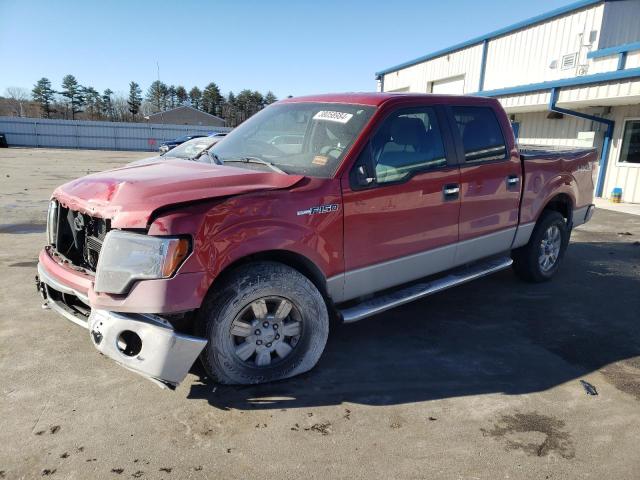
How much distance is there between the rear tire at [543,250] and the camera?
208 inches

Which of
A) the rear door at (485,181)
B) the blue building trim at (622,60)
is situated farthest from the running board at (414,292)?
the blue building trim at (622,60)

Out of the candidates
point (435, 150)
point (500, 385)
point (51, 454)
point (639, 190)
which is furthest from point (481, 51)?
point (51, 454)

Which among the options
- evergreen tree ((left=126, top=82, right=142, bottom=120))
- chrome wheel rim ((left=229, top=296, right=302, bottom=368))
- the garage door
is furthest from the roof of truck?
evergreen tree ((left=126, top=82, right=142, bottom=120))

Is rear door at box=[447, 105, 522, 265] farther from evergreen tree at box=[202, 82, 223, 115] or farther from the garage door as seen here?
evergreen tree at box=[202, 82, 223, 115]

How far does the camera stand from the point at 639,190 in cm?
1281

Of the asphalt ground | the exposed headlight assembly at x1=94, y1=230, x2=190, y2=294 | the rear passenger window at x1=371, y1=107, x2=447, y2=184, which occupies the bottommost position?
the asphalt ground

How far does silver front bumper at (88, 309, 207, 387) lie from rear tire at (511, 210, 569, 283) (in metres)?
4.12

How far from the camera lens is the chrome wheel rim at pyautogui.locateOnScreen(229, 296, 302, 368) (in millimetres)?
2986

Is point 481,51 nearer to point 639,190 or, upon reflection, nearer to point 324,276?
point 639,190

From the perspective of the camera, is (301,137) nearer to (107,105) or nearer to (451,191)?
(451,191)

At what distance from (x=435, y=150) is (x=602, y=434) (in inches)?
93.6

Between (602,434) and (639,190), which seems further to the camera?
(639,190)

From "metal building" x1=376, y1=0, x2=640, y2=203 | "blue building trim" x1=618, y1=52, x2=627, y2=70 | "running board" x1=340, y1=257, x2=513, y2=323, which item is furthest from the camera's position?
"blue building trim" x1=618, y1=52, x2=627, y2=70

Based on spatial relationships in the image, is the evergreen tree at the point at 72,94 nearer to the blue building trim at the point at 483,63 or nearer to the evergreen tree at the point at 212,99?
the evergreen tree at the point at 212,99
